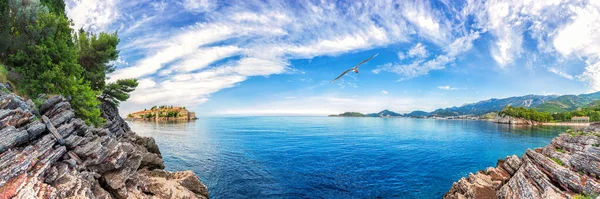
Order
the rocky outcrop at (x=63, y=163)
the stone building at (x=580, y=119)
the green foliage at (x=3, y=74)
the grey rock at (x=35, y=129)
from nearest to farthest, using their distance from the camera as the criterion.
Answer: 1. the rocky outcrop at (x=63, y=163)
2. the grey rock at (x=35, y=129)
3. the green foliage at (x=3, y=74)
4. the stone building at (x=580, y=119)

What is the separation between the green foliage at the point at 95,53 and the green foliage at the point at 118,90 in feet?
12.1

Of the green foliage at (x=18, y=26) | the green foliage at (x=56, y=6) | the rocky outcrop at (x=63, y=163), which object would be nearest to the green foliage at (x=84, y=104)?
the green foliage at (x=18, y=26)

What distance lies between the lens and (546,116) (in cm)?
16650

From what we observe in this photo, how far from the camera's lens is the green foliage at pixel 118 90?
44609 mm

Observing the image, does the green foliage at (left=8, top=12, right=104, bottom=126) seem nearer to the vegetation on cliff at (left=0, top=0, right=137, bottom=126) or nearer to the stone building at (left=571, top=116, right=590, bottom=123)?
the vegetation on cliff at (left=0, top=0, right=137, bottom=126)

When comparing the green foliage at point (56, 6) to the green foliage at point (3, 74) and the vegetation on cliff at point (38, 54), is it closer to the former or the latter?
the vegetation on cliff at point (38, 54)

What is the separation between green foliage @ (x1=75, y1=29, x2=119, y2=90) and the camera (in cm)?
3832

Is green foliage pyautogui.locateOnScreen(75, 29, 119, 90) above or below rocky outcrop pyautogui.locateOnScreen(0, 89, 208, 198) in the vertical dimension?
above

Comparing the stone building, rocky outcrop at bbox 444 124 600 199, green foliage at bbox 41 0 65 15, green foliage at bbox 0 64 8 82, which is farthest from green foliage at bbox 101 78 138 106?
A: the stone building

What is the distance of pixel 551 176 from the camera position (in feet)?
62.3

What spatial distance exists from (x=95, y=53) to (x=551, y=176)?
57.5 m

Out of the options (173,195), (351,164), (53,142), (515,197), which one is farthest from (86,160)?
(351,164)

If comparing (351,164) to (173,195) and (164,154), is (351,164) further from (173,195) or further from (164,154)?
(164,154)

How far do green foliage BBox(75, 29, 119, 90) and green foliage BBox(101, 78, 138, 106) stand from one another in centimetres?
370
